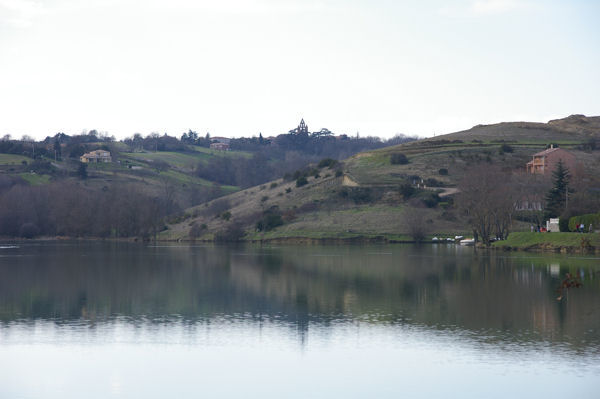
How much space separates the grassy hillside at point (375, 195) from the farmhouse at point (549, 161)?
307cm

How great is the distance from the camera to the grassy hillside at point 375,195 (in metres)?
115

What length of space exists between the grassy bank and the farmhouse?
4669cm

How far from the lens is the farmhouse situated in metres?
128

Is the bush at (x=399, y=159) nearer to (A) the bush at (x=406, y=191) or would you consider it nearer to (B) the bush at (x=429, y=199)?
(A) the bush at (x=406, y=191)

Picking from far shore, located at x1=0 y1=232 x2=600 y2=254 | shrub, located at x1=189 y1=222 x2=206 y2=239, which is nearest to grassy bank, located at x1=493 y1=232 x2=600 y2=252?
far shore, located at x1=0 y1=232 x2=600 y2=254

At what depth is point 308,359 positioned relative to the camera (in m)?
22.5

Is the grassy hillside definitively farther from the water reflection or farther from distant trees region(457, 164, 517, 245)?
the water reflection

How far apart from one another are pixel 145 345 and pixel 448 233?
90.8m

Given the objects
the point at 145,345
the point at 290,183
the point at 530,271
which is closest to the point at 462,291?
the point at 530,271

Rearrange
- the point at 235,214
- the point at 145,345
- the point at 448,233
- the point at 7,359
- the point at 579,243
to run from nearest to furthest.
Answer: the point at 7,359 → the point at 145,345 → the point at 579,243 → the point at 448,233 → the point at 235,214

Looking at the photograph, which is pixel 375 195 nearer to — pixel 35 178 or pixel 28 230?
pixel 28 230

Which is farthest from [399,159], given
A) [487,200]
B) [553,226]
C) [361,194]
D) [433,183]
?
[553,226]

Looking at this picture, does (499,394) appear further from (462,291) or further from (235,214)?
(235,214)

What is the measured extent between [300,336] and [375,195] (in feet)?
340
